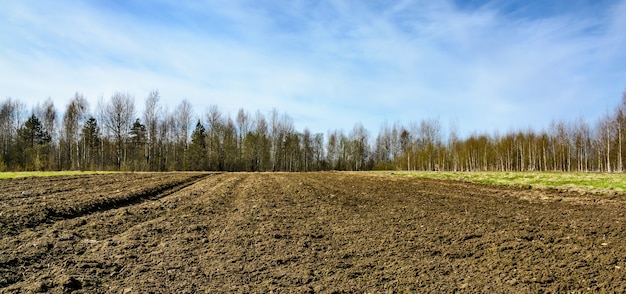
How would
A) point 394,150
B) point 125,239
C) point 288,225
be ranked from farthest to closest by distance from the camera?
1. point 394,150
2. point 288,225
3. point 125,239

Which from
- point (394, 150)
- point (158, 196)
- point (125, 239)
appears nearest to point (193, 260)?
point (125, 239)

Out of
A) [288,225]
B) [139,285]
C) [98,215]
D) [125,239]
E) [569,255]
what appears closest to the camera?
[139,285]

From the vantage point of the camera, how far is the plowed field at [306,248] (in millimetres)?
4828

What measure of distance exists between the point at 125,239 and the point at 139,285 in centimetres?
259

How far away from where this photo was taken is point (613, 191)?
1443cm

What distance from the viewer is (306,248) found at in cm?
659

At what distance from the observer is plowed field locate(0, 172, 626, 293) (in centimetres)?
483

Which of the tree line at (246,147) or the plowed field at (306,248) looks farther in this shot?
the tree line at (246,147)

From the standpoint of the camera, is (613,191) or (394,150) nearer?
(613,191)

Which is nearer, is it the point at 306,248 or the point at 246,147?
the point at 306,248

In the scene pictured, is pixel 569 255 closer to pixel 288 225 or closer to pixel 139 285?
pixel 288 225

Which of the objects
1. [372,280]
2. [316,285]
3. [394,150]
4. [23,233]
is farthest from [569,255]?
[394,150]

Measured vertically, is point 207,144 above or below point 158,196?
above

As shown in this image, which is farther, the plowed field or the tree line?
the tree line
